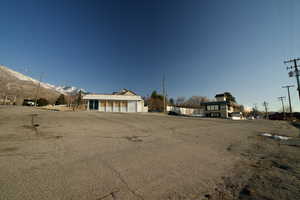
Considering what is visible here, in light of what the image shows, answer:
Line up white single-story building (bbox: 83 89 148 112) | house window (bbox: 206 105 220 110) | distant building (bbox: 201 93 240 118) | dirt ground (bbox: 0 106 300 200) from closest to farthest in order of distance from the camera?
dirt ground (bbox: 0 106 300 200) < white single-story building (bbox: 83 89 148 112) < distant building (bbox: 201 93 240 118) < house window (bbox: 206 105 220 110)

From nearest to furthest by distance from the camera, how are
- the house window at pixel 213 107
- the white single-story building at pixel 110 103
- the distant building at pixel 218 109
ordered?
the white single-story building at pixel 110 103, the distant building at pixel 218 109, the house window at pixel 213 107

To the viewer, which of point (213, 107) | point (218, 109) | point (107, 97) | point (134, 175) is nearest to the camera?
point (134, 175)

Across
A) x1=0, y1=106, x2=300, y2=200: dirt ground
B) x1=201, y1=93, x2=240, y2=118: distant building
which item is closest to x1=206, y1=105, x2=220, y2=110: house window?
x1=201, y1=93, x2=240, y2=118: distant building

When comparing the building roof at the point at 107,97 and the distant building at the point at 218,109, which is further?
the distant building at the point at 218,109

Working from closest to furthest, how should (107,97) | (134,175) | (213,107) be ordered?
(134,175), (107,97), (213,107)

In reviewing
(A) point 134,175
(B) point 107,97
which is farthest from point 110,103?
(A) point 134,175

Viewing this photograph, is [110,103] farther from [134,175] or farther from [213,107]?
[213,107]

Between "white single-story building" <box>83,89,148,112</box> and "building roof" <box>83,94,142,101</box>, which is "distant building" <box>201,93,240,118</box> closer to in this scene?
"white single-story building" <box>83,89,148,112</box>

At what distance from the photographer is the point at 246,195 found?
216 centimetres

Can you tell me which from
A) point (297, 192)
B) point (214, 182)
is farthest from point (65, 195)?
point (297, 192)

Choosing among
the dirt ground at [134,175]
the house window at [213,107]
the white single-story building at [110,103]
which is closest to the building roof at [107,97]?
the white single-story building at [110,103]

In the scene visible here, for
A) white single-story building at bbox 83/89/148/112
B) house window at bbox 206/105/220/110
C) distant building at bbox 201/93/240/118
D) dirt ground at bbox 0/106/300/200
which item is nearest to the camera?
dirt ground at bbox 0/106/300/200

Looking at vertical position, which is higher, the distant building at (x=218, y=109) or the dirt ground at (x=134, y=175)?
the distant building at (x=218, y=109)

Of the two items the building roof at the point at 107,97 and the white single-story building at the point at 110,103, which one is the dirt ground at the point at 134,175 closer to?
the white single-story building at the point at 110,103
